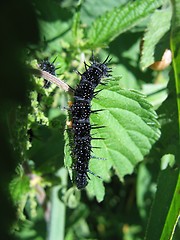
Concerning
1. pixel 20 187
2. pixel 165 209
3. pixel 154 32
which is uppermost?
pixel 154 32

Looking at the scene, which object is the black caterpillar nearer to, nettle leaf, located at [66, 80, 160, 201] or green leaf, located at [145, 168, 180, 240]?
nettle leaf, located at [66, 80, 160, 201]

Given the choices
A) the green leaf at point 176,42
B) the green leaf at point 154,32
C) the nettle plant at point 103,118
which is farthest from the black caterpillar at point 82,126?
the green leaf at point 154,32

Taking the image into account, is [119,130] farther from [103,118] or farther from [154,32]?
[154,32]

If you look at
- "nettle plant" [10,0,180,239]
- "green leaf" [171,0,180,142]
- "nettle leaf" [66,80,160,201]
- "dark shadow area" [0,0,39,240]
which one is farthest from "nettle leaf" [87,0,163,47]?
"dark shadow area" [0,0,39,240]

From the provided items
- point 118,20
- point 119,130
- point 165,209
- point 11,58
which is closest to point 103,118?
point 119,130

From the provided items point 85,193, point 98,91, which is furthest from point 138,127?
point 85,193

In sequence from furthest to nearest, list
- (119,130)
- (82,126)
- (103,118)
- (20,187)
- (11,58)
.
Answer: (20,187) → (119,130) → (103,118) → (82,126) → (11,58)

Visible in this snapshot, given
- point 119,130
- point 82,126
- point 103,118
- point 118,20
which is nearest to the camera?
point 82,126
